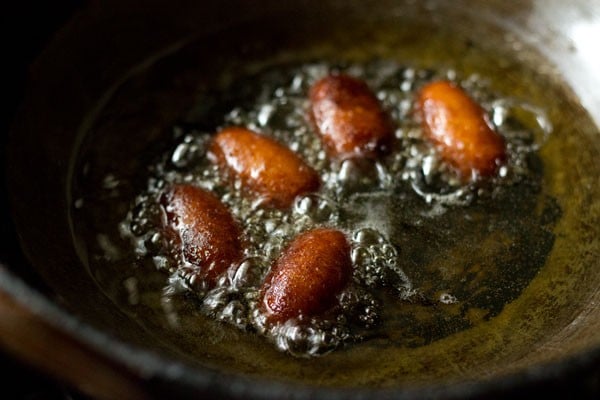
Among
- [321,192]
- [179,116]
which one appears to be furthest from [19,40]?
[321,192]

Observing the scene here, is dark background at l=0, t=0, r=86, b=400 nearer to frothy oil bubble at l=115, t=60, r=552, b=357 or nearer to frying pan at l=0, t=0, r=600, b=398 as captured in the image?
frying pan at l=0, t=0, r=600, b=398

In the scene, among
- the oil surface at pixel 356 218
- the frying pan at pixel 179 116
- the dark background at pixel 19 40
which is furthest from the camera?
the dark background at pixel 19 40

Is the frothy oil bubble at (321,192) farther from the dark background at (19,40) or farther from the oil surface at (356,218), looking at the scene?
the dark background at (19,40)

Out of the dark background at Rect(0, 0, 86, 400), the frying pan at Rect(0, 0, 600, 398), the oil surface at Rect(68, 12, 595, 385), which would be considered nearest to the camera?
the frying pan at Rect(0, 0, 600, 398)

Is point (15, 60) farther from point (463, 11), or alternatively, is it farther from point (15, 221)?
point (463, 11)

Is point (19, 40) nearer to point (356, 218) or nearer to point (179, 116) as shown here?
point (179, 116)

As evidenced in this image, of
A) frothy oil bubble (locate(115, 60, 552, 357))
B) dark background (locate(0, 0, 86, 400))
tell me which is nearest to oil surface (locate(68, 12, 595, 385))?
frothy oil bubble (locate(115, 60, 552, 357))

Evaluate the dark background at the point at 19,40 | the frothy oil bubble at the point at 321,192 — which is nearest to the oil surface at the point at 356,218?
the frothy oil bubble at the point at 321,192

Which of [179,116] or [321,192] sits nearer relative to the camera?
[321,192]
